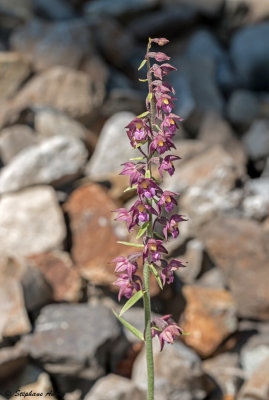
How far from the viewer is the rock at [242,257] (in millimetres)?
5078

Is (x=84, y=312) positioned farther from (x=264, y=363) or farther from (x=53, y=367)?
(x=264, y=363)

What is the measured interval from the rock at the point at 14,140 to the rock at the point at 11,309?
1.74 meters

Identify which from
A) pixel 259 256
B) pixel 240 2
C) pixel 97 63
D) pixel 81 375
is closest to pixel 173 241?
pixel 259 256

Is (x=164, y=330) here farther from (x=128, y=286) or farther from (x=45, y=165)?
(x=45, y=165)

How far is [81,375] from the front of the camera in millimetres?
4035

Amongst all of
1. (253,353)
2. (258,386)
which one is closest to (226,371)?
(253,353)

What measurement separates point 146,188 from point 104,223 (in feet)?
9.20

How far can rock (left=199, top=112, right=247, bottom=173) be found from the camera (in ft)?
22.2

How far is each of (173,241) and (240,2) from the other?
6.19 meters

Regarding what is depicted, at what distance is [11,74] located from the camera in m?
6.59

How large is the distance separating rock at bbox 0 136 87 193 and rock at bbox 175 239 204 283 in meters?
1.34

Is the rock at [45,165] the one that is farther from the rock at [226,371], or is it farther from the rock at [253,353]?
the rock at [253,353]

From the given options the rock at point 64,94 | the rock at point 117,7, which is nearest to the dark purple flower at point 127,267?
the rock at point 64,94

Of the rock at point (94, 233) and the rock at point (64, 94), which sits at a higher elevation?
the rock at point (64, 94)
